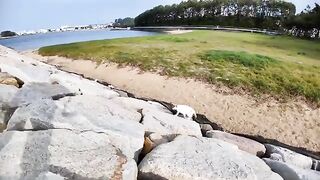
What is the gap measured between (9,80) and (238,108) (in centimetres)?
723

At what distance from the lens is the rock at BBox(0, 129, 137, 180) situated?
5.11m

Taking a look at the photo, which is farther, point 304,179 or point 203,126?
point 203,126

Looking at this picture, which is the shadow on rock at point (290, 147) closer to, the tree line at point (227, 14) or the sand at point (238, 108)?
the sand at point (238, 108)

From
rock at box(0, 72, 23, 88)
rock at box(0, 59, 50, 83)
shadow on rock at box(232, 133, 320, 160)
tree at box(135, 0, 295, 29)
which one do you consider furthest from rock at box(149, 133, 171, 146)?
tree at box(135, 0, 295, 29)

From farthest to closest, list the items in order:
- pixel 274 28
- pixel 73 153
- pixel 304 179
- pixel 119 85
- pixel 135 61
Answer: pixel 274 28
pixel 135 61
pixel 119 85
pixel 304 179
pixel 73 153

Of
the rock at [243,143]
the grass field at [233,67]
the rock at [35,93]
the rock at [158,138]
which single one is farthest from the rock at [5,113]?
the grass field at [233,67]

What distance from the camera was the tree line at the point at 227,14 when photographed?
1794 inches

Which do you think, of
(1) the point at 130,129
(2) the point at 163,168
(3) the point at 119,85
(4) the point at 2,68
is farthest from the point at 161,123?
(3) the point at 119,85

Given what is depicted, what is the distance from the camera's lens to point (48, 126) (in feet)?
20.3

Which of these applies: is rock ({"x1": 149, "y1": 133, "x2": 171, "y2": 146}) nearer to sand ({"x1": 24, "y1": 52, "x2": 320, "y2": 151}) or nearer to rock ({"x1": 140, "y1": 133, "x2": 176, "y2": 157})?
rock ({"x1": 140, "y1": 133, "x2": 176, "y2": 157})

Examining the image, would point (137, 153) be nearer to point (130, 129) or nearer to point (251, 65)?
point (130, 129)

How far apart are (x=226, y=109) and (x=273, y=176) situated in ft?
20.5

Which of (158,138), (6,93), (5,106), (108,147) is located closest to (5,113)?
(5,106)

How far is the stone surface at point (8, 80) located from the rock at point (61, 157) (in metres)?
3.00
